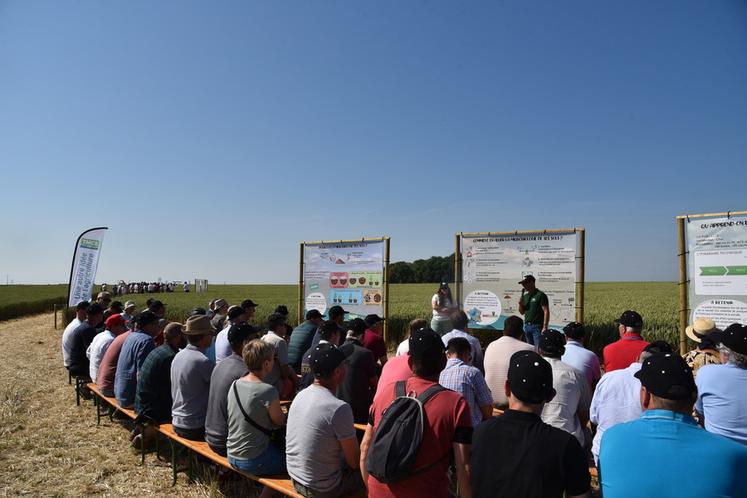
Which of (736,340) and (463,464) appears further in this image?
(736,340)

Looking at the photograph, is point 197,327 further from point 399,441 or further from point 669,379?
point 669,379

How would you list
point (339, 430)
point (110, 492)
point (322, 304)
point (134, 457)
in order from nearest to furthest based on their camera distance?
point (339, 430)
point (110, 492)
point (134, 457)
point (322, 304)

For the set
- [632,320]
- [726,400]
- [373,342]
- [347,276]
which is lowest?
[373,342]

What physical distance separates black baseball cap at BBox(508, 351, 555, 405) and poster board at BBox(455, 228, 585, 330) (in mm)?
6678

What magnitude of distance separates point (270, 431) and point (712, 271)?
642cm

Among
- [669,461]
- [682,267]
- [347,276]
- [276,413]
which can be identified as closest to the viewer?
[669,461]

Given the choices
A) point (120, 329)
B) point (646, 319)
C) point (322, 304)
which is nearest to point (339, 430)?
point (120, 329)

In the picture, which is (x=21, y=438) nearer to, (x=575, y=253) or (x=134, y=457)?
(x=134, y=457)

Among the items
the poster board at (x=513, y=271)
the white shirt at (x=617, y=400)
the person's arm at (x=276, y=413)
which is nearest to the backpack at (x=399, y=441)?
the person's arm at (x=276, y=413)

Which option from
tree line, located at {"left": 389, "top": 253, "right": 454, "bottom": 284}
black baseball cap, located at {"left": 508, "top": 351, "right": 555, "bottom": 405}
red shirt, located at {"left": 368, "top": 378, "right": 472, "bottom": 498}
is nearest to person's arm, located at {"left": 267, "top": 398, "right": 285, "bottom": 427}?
red shirt, located at {"left": 368, "top": 378, "right": 472, "bottom": 498}

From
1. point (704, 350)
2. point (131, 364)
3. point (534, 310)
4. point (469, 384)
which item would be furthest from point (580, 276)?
point (131, 364)

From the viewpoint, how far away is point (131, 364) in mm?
5523

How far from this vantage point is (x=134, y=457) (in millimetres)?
5316

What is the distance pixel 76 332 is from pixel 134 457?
3.20 meters
